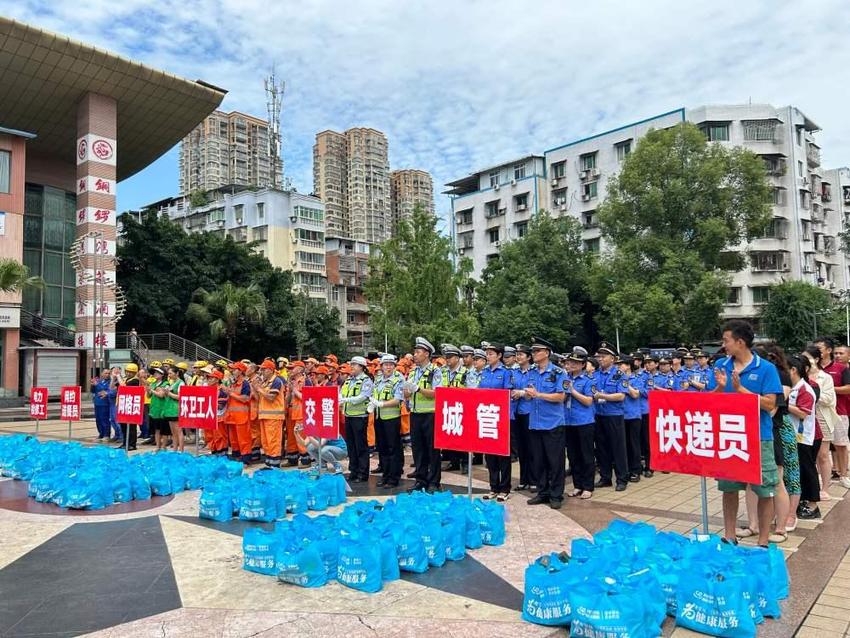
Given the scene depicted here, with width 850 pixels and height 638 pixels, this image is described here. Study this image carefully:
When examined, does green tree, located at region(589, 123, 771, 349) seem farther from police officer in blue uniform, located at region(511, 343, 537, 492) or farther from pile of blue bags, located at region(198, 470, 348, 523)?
pile of blue bags, located at region(198, 470, 348, 523)

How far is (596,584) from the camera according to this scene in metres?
3.63

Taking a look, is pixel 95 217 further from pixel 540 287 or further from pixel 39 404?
pixel 540 287

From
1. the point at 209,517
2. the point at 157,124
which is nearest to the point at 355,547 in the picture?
the point at 209,517

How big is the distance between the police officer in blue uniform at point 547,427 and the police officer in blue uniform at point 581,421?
40cm

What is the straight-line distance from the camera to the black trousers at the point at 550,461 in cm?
696

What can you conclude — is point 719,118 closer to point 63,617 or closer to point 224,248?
point 224,248

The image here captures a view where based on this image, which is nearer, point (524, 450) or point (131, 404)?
point (524, 450)

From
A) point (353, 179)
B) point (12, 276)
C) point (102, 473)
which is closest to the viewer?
point (102, 473)

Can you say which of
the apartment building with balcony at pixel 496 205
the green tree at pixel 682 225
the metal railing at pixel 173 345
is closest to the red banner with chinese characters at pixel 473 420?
the green tree at pixel 682 225

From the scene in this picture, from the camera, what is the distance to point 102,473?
7508mm

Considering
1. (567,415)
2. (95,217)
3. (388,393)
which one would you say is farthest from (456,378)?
(95,217)

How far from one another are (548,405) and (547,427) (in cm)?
24

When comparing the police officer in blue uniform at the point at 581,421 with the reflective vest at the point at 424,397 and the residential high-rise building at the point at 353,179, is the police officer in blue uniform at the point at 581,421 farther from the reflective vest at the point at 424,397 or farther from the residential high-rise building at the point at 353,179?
the residential high-rise building at the point at 353,179

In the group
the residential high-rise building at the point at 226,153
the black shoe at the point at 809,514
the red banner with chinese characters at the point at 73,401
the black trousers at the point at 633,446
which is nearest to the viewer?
the black shoe at the point at 809,514
